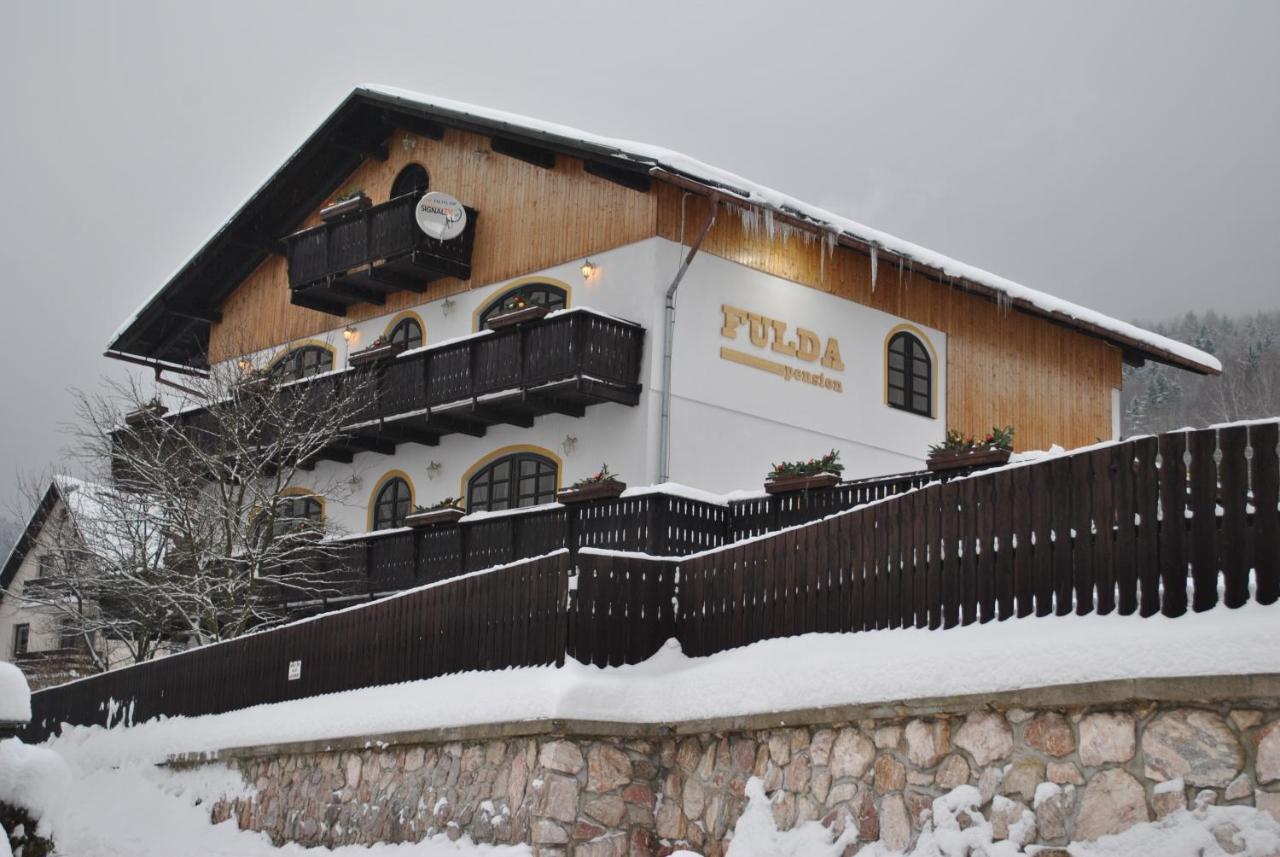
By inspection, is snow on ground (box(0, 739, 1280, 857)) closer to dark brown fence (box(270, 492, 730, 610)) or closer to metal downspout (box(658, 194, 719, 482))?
dark brown fence (box(270, 492, 730, 610))

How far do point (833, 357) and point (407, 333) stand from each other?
7.67 metres

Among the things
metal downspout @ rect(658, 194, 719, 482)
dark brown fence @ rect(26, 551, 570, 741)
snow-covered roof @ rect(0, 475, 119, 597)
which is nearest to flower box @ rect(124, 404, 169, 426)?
snow-covered roof @ rect(0, 475, 119, 597)

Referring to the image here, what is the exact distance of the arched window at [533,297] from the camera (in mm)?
24000

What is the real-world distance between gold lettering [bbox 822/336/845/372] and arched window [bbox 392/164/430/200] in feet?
25.8

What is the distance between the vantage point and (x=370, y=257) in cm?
2631

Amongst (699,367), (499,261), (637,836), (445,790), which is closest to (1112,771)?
(637,836)

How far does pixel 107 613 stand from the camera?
27719mm

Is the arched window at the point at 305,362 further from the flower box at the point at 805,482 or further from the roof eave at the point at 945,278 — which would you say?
the flower box at the point at 805,482

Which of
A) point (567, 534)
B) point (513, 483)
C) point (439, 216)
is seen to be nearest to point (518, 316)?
point (513, 483)

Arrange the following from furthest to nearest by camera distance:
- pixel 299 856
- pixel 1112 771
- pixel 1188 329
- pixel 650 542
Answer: pixel 1188 329
pixel 650 542
pixel 299 856
pixel 1112 771

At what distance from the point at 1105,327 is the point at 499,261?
34.6 ft

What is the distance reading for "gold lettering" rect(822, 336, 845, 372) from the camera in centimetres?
2433

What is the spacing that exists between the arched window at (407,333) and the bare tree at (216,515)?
67.1 inches

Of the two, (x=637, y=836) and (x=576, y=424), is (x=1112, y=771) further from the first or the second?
(x=576, y=424)
